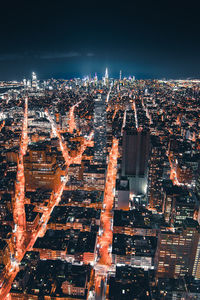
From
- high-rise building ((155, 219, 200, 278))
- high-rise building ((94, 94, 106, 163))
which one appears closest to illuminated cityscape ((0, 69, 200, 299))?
high-rise building ((155, 219, 200, 278))

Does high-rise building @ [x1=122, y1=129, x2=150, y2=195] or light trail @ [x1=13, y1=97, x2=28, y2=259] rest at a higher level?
high-rise building @ [x1=122, y1=129, x2=150, y2=195]

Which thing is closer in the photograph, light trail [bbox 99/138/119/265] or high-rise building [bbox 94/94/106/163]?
light trail [bbox 99/138/119/265]

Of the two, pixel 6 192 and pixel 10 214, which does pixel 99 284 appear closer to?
pixel 10 214

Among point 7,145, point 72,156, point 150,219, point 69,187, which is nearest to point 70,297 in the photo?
point 150,219

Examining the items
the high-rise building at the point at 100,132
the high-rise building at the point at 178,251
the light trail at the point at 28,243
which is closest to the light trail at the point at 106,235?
the high-rise building at the point at 100,132

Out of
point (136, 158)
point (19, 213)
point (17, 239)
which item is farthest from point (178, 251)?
point (19, 213)

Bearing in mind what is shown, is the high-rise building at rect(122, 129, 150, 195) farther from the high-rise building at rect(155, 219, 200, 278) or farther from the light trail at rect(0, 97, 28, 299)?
the light trail at rect(0, 97, 28, 299)

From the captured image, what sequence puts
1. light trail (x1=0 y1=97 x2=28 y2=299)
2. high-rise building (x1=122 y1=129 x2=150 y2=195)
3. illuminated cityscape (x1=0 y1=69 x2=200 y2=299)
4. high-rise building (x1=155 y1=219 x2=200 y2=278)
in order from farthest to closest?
high-rise building (x1=122 y1=129 x2=150 y2=195) → light trail (x1=0 y1=97 x2=28 y2=299) → illuminated cityscape (x1=0 y1=69 x2=200 y2=299) → high-rise building (x1=155 y1=219 x2=200 y2=278)

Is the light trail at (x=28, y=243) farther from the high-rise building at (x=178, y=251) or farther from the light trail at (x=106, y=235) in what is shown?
the high-rise building at (x=178, y=251)
